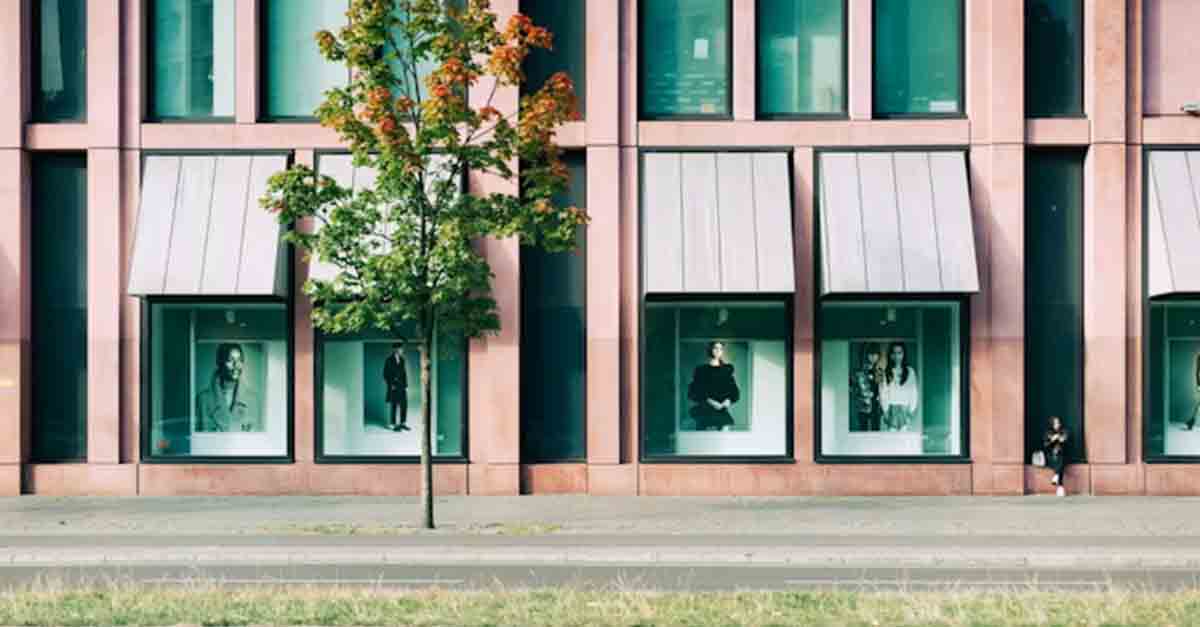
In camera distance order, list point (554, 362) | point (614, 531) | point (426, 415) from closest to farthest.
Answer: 1. point (614, 531)
2. point (426, 415)
3. point (554, 362)

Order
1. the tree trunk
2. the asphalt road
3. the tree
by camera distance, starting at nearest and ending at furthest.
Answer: the asphalt road → the tree → the tree trunk

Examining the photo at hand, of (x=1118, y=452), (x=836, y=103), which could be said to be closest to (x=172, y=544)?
(x=836, y=103)

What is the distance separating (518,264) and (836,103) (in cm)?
627

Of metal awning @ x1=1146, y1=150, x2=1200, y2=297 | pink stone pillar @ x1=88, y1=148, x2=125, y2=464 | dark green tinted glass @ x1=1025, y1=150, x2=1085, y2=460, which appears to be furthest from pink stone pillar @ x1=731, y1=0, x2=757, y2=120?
pink stone pillar @ x1=88, y1=148, x2=125, y2=464

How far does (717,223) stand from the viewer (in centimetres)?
2800

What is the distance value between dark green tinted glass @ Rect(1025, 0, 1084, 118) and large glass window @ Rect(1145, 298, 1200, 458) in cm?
380

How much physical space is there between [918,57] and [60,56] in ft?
49.6

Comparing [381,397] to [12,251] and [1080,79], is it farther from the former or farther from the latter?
[1080,79]

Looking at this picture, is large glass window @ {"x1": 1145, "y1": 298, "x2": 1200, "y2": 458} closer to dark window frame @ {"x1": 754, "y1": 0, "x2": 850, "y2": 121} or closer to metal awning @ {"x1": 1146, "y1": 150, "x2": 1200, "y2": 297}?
metal awning @ {"x1": 1146, "y1": 150, "x2": 1200, "y2": 297}

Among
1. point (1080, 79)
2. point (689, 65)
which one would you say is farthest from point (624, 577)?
point (1080, 79)

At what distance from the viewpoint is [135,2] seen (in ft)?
94.7

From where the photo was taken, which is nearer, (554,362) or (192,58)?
(554,362)

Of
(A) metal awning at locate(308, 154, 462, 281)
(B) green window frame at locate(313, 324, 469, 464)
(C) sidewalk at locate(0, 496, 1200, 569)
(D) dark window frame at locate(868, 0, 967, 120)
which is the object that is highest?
(D) dark window frame at locate(868, 0, 967, 120)

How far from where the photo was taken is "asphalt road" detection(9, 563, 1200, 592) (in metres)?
16.7
